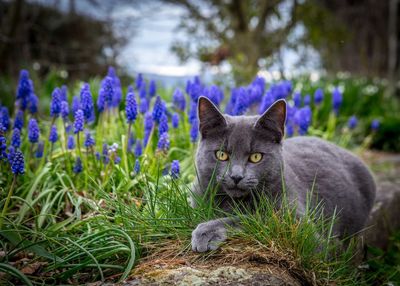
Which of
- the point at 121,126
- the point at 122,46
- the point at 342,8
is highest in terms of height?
the point at 342,8

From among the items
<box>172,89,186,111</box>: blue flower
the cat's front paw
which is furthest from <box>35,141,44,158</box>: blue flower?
the cat's front paw

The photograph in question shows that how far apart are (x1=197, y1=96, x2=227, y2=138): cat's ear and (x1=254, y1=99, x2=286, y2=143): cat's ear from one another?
0.21 metres

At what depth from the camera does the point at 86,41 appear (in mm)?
11320

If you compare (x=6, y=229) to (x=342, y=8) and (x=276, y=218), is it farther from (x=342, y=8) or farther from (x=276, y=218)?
(x=342, y=8)

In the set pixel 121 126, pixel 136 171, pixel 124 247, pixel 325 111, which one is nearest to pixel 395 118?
pixel 325 111

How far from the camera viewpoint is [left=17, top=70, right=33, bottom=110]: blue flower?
4.11 m

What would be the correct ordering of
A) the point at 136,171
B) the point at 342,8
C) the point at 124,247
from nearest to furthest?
the point at 124,247 → the point at 136,171 → the point at 342,8

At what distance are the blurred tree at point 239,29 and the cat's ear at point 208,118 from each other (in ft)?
17.8

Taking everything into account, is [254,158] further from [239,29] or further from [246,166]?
[239,29]

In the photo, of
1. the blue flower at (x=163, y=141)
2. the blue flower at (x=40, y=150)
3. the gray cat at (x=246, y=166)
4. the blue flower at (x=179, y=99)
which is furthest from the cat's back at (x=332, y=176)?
the blue flower at (x=40, y=150)

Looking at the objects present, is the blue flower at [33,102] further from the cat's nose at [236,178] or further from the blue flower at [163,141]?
the cat's nose at [236,178]

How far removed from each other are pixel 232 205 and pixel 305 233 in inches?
17.9

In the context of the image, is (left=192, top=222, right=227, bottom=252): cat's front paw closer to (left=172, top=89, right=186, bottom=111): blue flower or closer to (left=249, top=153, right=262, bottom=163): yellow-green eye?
(left=249, top=153, right=262, bottom=163): yellow-green eye

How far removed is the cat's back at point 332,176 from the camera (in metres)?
3.43
